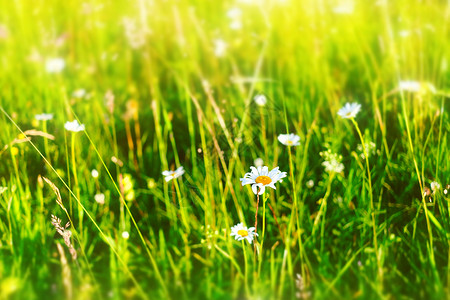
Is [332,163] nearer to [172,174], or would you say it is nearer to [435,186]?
[435,186]

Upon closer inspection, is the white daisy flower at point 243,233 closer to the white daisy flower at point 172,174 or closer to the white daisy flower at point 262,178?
the white daisy flower at point 262,178

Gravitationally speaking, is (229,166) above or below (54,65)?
below

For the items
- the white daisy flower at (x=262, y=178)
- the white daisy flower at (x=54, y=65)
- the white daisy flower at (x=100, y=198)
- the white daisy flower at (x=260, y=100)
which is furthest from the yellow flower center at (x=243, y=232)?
the white daisy flower at (x=54, y=65)

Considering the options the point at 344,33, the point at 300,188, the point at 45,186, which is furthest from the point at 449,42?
the point at 45,186

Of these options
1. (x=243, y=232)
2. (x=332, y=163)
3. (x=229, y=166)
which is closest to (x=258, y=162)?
(x=229, y=166)

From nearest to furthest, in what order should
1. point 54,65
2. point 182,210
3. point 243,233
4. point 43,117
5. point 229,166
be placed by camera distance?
point 243,233
point 182,210
point 229,166
point 43,117
point 54,65
